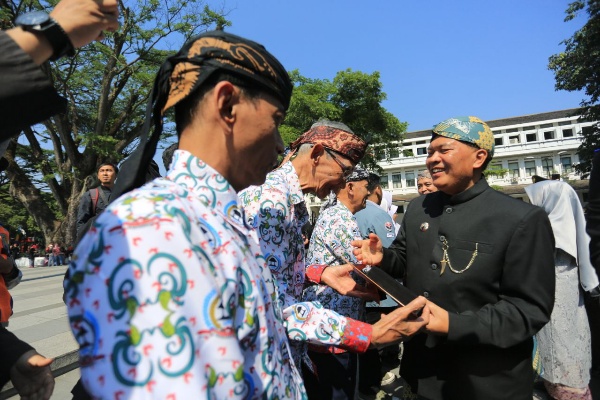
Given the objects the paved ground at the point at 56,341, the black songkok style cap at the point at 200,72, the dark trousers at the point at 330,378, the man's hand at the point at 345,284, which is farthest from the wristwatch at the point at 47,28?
the paved ground at the point at 56,341

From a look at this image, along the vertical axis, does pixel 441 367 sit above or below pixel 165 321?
below

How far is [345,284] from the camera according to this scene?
8.39ft

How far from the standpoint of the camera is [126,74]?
18.9 metres

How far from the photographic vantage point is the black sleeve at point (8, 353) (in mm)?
1671

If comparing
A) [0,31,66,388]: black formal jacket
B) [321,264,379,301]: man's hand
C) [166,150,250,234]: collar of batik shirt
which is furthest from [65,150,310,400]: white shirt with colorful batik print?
[321,264,379,301]: man's hand

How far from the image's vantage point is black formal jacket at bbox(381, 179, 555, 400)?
6.33 ft

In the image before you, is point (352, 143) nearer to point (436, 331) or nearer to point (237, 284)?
point (436, 331)

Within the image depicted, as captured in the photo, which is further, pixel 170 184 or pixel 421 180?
pixel 421 180

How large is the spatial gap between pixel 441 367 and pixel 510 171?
62.4m

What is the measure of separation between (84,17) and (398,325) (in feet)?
4.85

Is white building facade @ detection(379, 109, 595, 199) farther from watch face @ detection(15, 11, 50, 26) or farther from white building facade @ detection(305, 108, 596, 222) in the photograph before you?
watch face @ detection(15, 11, 50, 26)

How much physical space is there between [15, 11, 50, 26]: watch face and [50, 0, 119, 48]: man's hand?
0.02m

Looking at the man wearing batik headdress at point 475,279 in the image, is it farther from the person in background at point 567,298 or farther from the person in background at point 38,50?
the person in background at point 567,298

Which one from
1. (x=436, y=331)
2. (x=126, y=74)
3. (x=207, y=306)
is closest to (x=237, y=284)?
(x=207, y=306)
